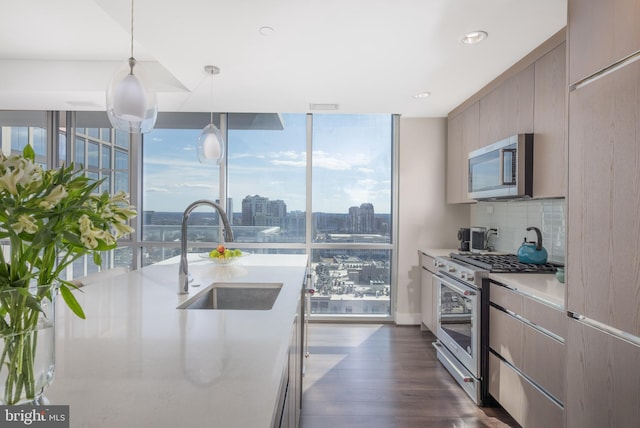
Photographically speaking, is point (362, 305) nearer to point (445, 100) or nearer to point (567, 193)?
point (445, 100)

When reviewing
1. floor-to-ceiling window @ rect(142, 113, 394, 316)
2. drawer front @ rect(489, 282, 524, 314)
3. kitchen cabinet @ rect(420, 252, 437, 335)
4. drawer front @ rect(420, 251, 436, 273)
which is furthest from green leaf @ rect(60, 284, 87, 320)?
floor-to-ceiling window @ rect(142, 113, 394, 316)

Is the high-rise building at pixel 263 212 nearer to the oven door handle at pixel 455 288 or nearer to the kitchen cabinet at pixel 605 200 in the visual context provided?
the oven door handle at pixel 455 288

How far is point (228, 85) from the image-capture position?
303cm

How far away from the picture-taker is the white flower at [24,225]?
54cm

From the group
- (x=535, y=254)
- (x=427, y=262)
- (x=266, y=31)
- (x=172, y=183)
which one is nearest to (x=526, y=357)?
(x=535, y=254)

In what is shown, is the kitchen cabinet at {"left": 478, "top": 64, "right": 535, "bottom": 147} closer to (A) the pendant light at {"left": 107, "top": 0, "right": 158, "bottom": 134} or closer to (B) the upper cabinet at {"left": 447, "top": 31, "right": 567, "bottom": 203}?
(B) the upper cabinet at {"left": 447, "top": 31, "right": 567, "bottom": 203}

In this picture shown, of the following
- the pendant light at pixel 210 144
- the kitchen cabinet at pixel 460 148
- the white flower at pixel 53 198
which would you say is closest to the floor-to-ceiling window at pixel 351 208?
the kitchen cabinet at pixel 460 148

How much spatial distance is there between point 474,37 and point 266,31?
50.4 inches

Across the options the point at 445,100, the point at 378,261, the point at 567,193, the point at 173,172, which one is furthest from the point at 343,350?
the point at 173,172

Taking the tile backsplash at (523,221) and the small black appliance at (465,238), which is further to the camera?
the small black appliance at (465,238)

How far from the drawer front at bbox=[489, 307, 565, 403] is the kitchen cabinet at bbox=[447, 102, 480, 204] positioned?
4.90 feet

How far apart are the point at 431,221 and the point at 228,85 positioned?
8.55 ft

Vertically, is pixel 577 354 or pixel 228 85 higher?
pixel 228 85

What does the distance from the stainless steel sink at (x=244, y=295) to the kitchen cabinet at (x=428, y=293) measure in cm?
204
